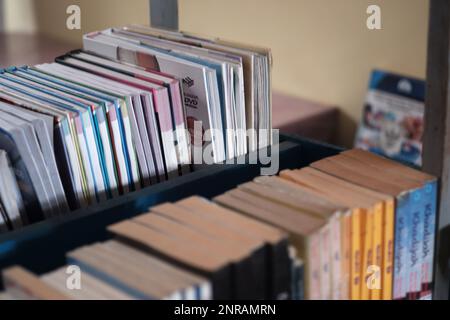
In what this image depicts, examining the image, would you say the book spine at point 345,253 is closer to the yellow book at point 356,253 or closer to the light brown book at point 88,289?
the yellow book at point 356,253

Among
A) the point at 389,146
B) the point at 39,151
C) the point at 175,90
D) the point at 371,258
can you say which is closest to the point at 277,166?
the point at 175,90

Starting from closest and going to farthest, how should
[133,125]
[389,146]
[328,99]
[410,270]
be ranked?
[410,270] → [133,125] → [389,146] → [328,99]

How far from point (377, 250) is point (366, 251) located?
0.09ft

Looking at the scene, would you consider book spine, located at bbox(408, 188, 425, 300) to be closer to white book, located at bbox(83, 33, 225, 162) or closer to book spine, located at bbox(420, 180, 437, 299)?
book spine, located at bbox(420, 180, 437, 299)

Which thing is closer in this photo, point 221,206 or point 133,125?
point 221,206

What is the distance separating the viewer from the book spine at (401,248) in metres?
1.13

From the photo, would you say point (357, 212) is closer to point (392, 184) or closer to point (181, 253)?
point (392, 184)

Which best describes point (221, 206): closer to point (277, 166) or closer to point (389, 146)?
point (277, 166)

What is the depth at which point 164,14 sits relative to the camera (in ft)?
5.63

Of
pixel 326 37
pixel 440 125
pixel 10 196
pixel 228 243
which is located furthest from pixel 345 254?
pixel 326 37

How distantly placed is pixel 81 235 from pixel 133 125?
27 cm

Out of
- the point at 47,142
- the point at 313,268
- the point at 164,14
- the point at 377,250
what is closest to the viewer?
the point at 313,268
